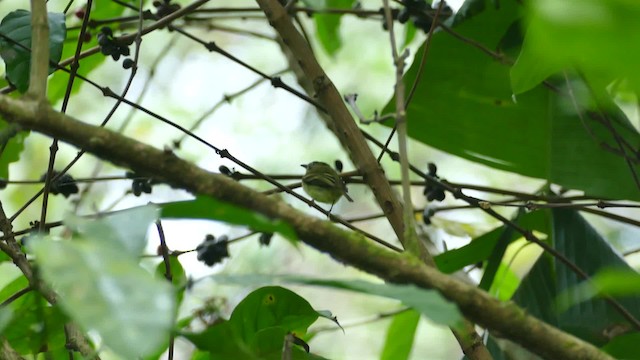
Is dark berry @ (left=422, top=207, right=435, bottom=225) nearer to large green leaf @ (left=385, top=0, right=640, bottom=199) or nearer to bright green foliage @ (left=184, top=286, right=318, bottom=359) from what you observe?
large green leaf @ (left=385, top=0, right=640, bottom=199)

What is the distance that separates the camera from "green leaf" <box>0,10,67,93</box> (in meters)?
0.89

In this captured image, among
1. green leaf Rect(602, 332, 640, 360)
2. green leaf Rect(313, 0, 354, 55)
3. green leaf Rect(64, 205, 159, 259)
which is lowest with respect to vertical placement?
green leaf Rect(64, 205, 159, 259)

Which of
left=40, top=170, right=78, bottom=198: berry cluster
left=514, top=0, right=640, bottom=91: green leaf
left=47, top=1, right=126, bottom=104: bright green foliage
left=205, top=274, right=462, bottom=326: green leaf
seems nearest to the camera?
left=514, top=0, right=640, bottom=91: green leaf

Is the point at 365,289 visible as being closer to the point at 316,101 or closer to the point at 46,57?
the point at 46,57

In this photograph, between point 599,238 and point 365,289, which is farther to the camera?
point 599,238

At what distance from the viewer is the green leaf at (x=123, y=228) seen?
39 cm

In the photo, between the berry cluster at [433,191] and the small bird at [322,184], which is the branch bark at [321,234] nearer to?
the small bird at [322,184]

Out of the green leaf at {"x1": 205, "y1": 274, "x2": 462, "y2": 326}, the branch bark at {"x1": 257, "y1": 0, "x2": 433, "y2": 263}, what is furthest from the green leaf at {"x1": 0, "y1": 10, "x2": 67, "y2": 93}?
the green leaf at {"x1": 205, "y1": 274, "x2": 462, "y2": 326}

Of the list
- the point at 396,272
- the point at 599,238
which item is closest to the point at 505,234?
the point at 599,238

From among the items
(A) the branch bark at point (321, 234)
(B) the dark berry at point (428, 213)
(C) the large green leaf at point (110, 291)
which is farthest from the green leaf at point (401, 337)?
(C) the large green leaf at point (110, 291)

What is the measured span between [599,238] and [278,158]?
252cm

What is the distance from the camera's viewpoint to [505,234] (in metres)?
1.09

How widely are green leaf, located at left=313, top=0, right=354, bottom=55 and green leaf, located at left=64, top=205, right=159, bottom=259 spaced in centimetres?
105

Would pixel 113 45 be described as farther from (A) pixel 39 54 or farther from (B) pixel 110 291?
(B) pixel 110 291
